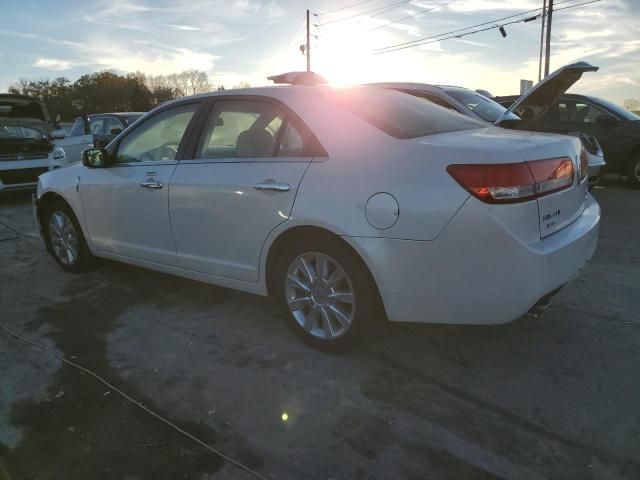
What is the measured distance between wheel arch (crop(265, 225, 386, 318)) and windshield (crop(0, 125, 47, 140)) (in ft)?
26.9

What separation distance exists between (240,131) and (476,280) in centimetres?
185

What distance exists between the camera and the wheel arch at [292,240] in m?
2.81

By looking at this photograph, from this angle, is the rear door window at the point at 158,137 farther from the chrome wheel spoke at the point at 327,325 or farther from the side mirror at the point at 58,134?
the side mirror at the point at 58,134

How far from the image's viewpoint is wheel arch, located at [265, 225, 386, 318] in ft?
9.23

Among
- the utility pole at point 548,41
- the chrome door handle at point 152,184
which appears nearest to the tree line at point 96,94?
the utility pole at point 548,41

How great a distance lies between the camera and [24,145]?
31.0 feet

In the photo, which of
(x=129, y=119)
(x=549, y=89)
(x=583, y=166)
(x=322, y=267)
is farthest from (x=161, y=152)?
(x=129, y=119)

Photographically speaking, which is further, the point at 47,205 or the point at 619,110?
the point at 619,110

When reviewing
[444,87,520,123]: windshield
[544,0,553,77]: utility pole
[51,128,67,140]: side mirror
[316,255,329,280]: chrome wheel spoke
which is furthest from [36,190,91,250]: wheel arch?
[544,0,553,77]: utility pole

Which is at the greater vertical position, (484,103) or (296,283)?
(484,103)

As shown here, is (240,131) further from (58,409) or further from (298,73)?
(58,409)

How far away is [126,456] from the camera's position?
2.26 meters

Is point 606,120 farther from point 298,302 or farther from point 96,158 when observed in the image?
point 96,158

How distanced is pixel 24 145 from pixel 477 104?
799 centimetres
